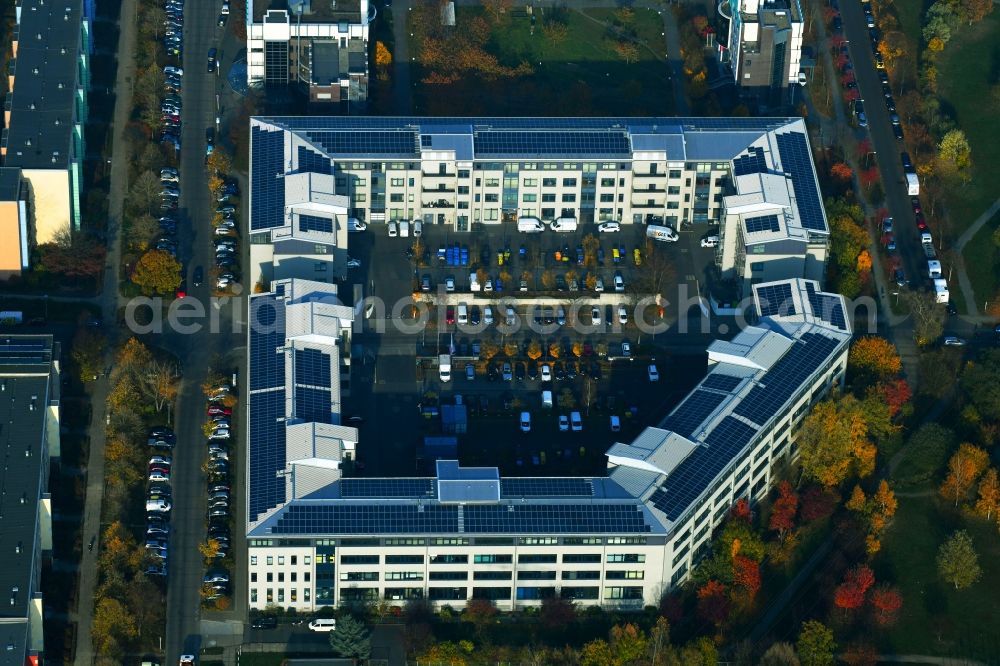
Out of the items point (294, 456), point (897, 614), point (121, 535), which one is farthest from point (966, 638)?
point (121, 535)

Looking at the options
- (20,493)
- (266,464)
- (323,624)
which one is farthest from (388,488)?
(20,493)

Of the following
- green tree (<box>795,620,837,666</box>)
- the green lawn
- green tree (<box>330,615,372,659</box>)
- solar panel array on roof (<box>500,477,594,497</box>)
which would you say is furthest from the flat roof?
the green lawn

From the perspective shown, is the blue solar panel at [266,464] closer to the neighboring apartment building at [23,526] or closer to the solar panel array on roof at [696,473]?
the neighboring apartment building at [23,526]

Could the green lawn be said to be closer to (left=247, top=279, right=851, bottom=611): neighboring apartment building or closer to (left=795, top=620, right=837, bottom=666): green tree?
(left=795, top=620, right=837, bottom=666): green tree

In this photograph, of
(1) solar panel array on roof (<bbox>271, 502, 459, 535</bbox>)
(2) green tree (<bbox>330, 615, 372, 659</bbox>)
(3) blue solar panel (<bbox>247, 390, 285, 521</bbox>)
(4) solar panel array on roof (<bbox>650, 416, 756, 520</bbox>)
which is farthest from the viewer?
(4) solar panel array on roof (<bbox>650, 416, 756, 520</bbox>)

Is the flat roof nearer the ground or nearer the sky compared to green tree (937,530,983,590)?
nearer the sky

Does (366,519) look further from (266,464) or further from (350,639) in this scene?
(266,464)

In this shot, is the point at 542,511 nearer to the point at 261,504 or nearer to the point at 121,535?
the point at 261,504
